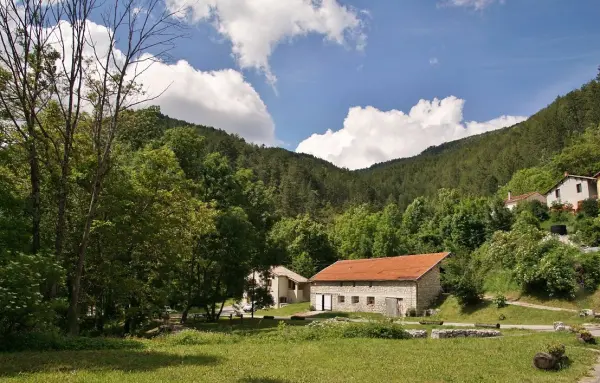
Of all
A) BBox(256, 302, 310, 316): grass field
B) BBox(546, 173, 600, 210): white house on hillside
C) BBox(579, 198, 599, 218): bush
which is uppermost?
BBox(546, 173, 600, 210): white house on hillside

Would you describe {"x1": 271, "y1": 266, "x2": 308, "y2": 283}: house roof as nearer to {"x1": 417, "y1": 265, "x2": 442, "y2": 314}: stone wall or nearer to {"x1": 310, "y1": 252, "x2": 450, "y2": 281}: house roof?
{"x1": 310, "y1": 252, "x2": 450, "y2": 281}: house roof

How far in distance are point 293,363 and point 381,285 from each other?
2938cm

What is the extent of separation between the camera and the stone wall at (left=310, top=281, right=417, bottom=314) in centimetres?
3691

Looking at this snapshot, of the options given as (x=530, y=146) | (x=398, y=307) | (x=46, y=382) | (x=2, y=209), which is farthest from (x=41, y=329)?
(x=530, y=146)

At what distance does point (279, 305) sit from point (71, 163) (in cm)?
3997

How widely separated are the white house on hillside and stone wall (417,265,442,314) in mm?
20483

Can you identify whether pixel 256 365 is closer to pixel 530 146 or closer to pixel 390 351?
pixel 390 351

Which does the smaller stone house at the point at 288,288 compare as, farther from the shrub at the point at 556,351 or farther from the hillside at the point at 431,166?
the shrub at the point at 556,351

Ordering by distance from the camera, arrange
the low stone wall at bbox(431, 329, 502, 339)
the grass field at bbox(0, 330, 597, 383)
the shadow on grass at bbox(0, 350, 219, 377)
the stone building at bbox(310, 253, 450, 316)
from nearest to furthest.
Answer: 1. the grass field at bbox(0, 330, 597, 383)
2. the shadow on grass at bbox(0, 350, 219, 377)
3. the low stone wall at bbox(431, 329, 502, 339)
4. the stone building at bbox(310, 253, 450, 316)

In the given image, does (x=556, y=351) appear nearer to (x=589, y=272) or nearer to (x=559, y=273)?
(x=559, y=273)

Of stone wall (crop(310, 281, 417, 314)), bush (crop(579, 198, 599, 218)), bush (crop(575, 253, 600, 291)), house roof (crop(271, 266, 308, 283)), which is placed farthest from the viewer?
house roof (crop(271, 266, 308, 283))

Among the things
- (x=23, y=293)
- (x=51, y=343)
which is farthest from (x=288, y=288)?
(x=23, y=293)

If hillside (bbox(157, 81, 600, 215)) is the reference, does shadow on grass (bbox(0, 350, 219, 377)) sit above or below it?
below

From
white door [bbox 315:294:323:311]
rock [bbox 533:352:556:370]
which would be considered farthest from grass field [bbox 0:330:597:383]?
white door [bbox 315:294:323:311]
